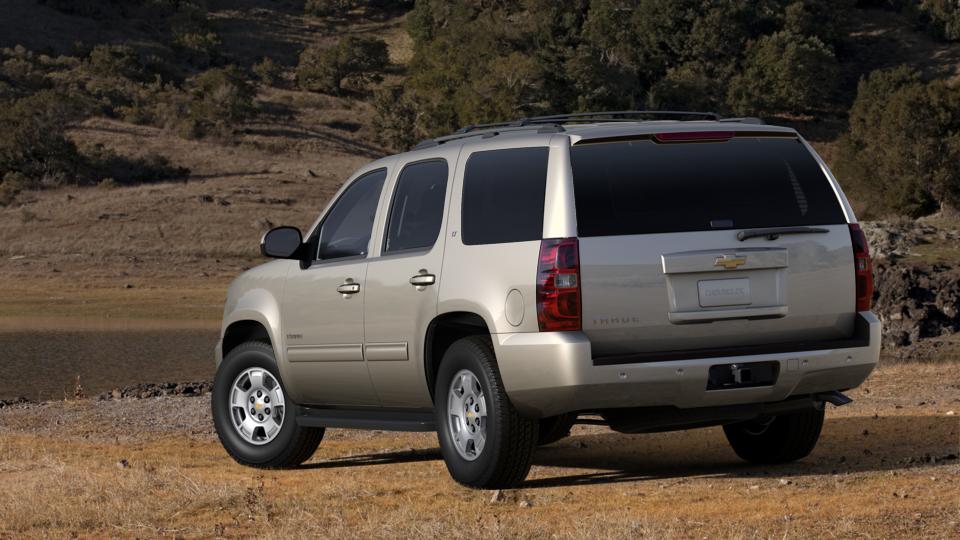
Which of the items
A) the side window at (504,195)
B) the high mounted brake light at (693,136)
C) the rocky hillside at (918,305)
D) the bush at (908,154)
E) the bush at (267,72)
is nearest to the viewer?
the side window at (504,195)

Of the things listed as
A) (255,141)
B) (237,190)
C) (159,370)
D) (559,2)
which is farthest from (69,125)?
(159,370)

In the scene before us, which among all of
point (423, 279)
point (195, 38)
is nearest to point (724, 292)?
point (423, 279)

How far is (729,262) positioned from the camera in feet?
28.1

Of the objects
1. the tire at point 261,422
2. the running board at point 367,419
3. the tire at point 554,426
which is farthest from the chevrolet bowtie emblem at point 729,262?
the tire at point 261,422

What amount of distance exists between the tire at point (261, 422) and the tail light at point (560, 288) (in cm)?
282

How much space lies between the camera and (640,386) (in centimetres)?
848

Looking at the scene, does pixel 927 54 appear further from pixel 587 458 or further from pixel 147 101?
pixel 587 458

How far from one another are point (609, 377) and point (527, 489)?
1.11 meters

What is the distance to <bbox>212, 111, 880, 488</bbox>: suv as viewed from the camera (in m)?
8.46

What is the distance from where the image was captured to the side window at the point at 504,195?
8.74m

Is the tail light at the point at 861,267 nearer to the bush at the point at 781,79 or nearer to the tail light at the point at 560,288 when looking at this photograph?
the tail light at the point at 560,288

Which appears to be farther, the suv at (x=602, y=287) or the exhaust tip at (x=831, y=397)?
the exhaust tip at (x=831, y=397)

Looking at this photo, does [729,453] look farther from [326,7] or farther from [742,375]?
[326,7]

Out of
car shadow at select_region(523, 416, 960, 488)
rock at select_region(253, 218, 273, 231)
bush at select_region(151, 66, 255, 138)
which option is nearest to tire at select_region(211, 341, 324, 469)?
car shadow at select_region(523, 416, 960, 488)
